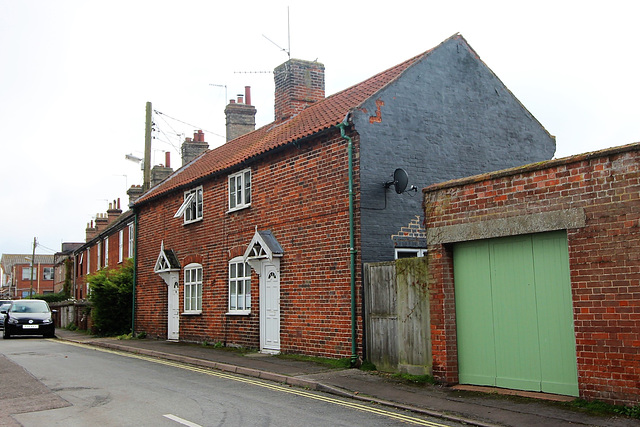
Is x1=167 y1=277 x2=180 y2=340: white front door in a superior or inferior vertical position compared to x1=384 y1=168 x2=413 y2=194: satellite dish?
inferior

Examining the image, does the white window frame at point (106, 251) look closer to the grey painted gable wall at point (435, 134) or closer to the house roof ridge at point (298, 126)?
the house roof ridge at point (298, 126)

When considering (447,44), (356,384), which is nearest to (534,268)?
(356,384)

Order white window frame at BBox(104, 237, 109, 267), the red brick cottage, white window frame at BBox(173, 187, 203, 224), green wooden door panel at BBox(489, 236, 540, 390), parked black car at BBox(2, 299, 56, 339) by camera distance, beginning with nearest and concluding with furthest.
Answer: the red brick cottage
green wooden door panel at BBox(489, 236, 540, 390)
white window frame at BBox(173, 187, 203, 224)
parked black car at BBox(2, 299, 56, 339)
white window frame at BBox(104, 237, 109, 267)

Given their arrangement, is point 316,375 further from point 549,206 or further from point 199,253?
point 199,253

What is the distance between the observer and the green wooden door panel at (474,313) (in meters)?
9.93

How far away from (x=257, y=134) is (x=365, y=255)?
28.9ft

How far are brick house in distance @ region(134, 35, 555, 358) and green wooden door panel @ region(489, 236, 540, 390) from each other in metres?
3.62

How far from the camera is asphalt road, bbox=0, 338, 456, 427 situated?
7.82 meters

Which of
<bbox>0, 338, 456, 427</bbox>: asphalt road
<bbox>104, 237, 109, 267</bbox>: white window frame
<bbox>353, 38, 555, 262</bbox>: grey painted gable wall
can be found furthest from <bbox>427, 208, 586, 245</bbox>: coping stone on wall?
<bbox>104, 237, 109, 267</bbox>: white window frame

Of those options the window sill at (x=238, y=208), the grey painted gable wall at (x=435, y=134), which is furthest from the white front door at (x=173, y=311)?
the grey painted gable wall at (x=435, y=134)

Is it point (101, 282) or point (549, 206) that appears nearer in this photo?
point (549, 206)

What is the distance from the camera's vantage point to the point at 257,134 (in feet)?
67.0

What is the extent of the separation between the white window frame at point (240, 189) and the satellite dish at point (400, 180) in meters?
5.02

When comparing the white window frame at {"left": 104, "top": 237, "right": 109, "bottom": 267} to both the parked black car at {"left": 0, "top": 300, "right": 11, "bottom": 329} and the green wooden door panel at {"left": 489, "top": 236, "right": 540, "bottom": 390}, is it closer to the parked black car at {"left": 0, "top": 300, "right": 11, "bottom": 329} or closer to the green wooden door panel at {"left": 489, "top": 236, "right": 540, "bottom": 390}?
the parked black car at {"left": 0, "top": 300, "right": 11, "bottom": 329}
